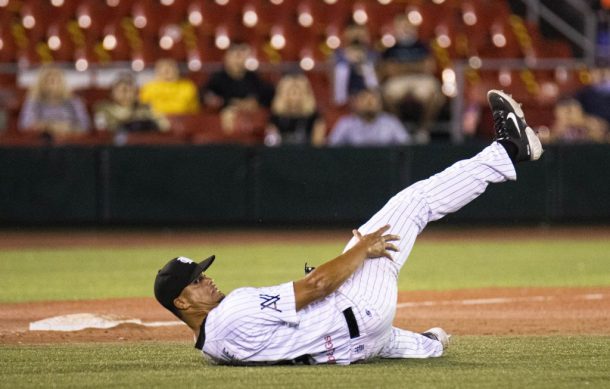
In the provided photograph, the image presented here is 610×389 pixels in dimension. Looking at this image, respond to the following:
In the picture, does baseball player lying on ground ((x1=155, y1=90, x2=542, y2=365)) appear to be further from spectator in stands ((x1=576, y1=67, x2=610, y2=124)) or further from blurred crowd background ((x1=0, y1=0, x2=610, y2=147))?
spectator in stands ((x1=576, y1=67, x2=610, y2=124))

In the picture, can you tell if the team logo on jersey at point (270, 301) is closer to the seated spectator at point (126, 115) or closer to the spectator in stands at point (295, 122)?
the seated spectator at point (126, 115)

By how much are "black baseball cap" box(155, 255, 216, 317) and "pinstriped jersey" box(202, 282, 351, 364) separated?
0.19 meters

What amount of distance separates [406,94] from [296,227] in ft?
7.37

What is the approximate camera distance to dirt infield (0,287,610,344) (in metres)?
7.29

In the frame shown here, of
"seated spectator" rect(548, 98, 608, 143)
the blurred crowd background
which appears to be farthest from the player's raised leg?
"seated spectator" rect(548, 98, 608, 143)

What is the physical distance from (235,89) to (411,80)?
2262 millimetres

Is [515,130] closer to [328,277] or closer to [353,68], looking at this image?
[328,277]

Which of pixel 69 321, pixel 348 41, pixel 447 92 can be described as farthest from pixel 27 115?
pixel 69 321

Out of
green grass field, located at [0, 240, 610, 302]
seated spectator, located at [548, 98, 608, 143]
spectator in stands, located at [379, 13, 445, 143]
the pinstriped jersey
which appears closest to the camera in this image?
the pinstriped jersey

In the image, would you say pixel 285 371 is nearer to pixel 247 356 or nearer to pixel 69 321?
pixel 247 356

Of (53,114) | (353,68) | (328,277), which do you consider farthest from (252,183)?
(328,277)

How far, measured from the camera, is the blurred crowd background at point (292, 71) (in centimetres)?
1493

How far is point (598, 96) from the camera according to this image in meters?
15.4

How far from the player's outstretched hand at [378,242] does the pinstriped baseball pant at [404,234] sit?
0.05 meters
